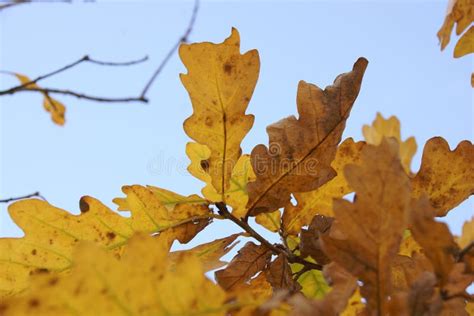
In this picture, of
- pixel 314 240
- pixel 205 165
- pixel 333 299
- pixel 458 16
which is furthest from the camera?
pixel 458 16

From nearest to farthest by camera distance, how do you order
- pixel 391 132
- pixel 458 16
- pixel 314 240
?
pixel 314 240 < pixel 458 16 < pixel 391 132

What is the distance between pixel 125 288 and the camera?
2.02ft

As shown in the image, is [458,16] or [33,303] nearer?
[33,303]

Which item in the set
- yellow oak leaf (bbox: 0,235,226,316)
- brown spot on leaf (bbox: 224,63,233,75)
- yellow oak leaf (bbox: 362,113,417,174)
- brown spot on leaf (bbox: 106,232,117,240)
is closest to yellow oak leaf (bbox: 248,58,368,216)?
brown spot on leaf (bbox: 224,63,233,75)

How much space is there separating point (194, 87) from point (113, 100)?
0.69 meters

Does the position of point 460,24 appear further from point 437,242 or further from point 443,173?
point 437,242

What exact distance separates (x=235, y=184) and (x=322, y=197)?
15 centimetres

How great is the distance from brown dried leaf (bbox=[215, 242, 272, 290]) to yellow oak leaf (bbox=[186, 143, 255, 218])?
0.08 m

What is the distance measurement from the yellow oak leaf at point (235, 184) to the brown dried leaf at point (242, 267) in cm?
8

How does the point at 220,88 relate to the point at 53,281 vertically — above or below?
above

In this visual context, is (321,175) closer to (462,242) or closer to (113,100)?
(462,242)

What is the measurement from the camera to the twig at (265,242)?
100cm

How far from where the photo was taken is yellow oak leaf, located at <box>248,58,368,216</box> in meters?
0.98

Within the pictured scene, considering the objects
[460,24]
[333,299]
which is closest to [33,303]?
[333,299]
